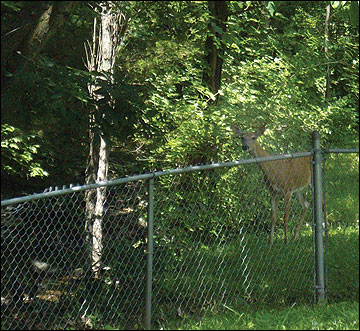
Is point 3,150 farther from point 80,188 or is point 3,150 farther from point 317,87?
point 317,87

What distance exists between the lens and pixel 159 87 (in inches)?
314

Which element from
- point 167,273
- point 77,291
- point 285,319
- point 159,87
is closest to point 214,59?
point 159,87

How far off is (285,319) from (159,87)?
425cm

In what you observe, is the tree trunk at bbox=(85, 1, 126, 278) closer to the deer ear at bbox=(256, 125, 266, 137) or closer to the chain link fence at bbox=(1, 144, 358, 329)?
the chain link fence at bbox=(1, 144, 358, 329)

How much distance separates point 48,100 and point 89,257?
7.67 ft

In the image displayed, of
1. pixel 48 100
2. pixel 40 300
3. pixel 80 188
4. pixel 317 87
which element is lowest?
pixel 40 300

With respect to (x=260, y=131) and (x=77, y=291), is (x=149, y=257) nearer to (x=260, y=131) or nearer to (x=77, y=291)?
(x=77, y=291)

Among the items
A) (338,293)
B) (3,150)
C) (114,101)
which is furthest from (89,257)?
(338,293)

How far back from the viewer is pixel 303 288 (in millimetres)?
5602

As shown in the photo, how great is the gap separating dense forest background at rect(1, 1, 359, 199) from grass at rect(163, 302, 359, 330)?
1.75m

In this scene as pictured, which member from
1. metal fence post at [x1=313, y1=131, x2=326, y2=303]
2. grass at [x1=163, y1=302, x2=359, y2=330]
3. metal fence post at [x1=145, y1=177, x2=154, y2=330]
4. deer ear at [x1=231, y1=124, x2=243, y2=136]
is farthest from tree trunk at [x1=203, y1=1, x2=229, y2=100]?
grass at [x1=163, y1=302, x2=359, y2=330]

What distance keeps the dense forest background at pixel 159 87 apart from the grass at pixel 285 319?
5.74 feet

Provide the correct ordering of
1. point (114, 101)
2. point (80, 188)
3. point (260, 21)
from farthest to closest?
point (260, 21), point (114, 101), point (80, 188)

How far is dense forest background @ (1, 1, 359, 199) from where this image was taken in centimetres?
501
